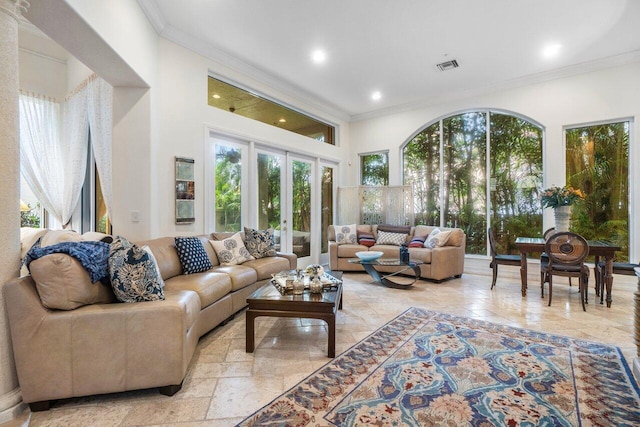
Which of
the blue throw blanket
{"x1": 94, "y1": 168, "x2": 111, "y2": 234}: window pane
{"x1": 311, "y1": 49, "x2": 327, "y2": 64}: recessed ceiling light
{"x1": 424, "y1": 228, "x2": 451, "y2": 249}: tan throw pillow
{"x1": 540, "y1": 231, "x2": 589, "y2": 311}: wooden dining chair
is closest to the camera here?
the blue throw blanket

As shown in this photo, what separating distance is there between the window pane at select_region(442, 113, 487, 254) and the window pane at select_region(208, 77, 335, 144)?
266cm

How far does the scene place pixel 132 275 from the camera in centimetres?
205

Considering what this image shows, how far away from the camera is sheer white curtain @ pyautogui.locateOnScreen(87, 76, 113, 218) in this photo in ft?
12.2

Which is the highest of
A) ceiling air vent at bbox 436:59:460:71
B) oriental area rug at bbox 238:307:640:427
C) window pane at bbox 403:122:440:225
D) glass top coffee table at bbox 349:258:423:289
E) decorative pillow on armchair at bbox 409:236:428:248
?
ceiling air vent at bbox 436:59:460:71

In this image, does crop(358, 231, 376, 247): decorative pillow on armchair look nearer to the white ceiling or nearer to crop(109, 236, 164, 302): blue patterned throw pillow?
the white ceiling

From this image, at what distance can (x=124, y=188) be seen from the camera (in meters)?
3.56

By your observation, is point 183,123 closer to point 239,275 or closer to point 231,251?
point 231,251

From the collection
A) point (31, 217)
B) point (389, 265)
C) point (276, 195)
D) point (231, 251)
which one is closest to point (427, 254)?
point (389, 265)

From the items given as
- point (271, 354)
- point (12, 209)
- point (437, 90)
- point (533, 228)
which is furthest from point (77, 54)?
point (533, 228)

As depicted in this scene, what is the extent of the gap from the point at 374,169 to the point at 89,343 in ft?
20.7

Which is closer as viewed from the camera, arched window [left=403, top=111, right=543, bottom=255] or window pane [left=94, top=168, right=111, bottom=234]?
window pane [left=94, top=168, right=111, bottom=234]

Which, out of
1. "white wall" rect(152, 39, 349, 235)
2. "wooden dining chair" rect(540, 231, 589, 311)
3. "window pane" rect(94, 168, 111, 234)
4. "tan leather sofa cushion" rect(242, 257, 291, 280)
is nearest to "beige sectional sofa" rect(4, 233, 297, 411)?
"tan leather sofa cushion" rect(242, 257, 291, 280)

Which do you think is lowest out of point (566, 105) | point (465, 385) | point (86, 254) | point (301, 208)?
point (465, 385)

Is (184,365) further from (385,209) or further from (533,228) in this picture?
(533,228)
